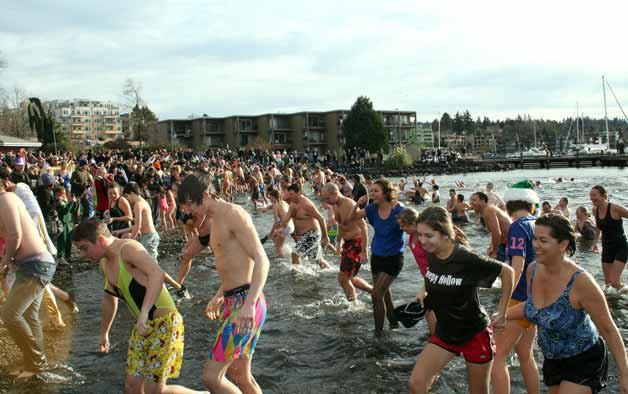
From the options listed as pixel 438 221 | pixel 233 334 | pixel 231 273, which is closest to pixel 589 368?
pixel 438 221

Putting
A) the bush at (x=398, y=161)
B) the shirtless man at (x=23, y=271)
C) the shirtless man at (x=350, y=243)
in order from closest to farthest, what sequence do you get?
the shirtless man at (x=23, y=271) → the shirtless man at (x=350, y=243) → the bush at (x=398, y=161)

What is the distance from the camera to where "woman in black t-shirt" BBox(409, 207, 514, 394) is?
Answer: 3.66 meters

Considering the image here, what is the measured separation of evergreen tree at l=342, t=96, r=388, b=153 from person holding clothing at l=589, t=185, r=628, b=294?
64.9 m

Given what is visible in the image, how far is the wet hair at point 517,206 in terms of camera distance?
4.59m

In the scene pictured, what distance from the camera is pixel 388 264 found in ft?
20.5

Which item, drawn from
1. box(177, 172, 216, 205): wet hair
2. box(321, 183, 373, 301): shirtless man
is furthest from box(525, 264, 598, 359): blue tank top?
box(321, 183, 373, 301): shirtless man

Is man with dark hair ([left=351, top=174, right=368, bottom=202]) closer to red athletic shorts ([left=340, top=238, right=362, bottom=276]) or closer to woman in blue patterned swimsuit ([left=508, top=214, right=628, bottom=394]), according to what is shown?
red athletic shorts ([left=340, top=238, right=362, bottom=276])

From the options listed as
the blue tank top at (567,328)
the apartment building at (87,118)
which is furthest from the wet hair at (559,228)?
the apartment building at (87,118)

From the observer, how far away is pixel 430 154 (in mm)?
75688

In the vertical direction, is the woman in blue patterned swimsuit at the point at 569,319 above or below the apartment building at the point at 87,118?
below

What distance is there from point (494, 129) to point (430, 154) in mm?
106259

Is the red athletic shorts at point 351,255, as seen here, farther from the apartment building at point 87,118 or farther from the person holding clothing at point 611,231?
the apartment building at point 87,118

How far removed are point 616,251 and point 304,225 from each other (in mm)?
4884

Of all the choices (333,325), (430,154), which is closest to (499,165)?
(430,154)
